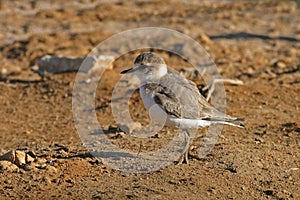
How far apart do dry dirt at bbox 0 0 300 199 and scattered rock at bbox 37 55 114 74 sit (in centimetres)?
17

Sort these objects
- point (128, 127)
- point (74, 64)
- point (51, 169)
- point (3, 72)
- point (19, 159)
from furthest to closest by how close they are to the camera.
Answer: point (3, 72), point (74, 64), point (128, 127), point (19, 159), point (51, 169)

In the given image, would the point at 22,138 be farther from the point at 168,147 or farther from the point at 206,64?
the point at 206,64

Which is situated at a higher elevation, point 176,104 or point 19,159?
point 176,104

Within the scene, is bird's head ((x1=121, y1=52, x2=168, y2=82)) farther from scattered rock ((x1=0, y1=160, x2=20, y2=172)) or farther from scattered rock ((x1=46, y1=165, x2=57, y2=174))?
scattered rock ((x1=0, y1=160, x2=20, y2=172))

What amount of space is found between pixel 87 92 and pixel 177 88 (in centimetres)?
302

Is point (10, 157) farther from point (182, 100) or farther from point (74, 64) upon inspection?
point (74, 64)

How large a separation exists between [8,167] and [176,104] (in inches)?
74.9

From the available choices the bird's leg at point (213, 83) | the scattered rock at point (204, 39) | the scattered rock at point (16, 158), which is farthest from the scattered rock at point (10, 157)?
the scattered rock at point (204, 39)

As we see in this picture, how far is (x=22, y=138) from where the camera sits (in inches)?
316

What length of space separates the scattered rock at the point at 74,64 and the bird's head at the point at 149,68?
2.72 metres

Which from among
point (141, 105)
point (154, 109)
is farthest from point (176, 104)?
point (141, 105)

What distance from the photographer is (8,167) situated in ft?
21.1

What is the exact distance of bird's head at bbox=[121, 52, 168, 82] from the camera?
7.32 metres

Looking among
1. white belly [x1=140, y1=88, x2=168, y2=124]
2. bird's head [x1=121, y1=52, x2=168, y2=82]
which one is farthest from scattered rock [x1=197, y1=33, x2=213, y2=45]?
white belly [x1=140, y1=88, x2=168, y2=124]
